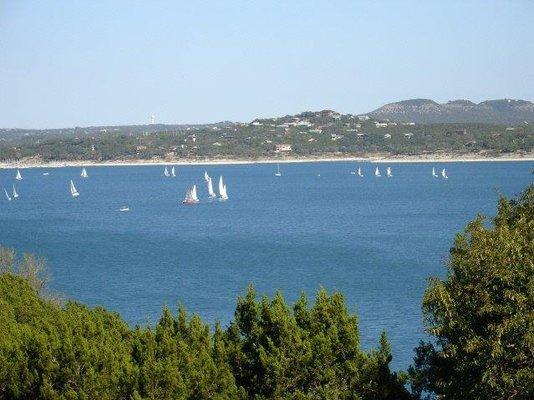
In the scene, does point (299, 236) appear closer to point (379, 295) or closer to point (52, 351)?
point (379, 295)

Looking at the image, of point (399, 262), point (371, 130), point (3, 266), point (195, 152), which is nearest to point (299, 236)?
point (399, 262)

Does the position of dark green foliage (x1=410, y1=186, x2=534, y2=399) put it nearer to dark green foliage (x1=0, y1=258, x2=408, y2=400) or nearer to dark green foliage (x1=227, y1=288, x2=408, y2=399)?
dark green foliage (x1=227, y1=288, x2=408, y2=399)

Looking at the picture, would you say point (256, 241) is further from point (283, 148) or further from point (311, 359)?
point (283, 148)

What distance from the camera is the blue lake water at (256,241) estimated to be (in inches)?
1307

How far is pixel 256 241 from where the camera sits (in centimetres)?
5059

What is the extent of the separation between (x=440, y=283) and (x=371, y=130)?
169 metres

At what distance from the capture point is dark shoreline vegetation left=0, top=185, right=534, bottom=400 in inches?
410

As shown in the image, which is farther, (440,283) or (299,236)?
(299,236)

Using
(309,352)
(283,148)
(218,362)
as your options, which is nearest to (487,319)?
(309,352)

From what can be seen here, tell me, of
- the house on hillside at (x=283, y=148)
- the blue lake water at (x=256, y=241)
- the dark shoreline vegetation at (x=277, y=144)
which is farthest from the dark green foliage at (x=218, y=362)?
the house on hillside at (x=283, y=148)

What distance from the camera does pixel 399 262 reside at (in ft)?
135

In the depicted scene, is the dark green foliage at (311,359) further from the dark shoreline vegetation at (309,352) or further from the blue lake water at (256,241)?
the blue lake water at (256,241)

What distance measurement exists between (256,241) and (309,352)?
38714 millimetres

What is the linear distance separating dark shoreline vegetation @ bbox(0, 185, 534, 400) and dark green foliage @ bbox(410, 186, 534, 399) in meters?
0.01
